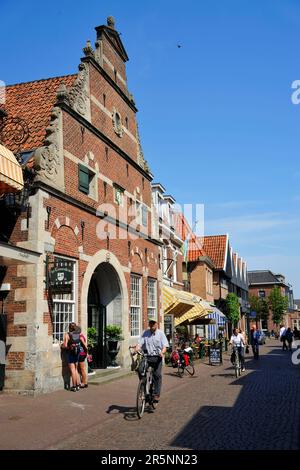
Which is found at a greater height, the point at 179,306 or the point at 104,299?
the point at 104,299

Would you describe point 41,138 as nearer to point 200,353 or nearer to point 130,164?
point 130,164

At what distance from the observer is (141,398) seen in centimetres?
916

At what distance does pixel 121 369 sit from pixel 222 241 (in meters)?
28.7

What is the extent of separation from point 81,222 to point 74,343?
12.9 feet

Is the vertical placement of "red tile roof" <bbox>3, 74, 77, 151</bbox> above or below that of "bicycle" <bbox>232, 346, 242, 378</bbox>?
above

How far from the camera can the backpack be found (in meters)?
12.7

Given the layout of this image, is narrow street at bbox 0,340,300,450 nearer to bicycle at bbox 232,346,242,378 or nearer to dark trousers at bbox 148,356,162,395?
dark trousers at bbox 148,356,162,395

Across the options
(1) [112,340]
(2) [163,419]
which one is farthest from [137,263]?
(2) [163,419]

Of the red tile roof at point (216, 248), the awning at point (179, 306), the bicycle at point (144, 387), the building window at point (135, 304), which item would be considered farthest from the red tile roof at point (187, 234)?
the bicycle at point (144, 387)

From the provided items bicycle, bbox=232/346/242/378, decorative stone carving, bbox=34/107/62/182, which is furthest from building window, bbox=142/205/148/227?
decorative stone carving, bbox=34/107/62/182

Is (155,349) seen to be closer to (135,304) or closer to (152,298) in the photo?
(135,304)

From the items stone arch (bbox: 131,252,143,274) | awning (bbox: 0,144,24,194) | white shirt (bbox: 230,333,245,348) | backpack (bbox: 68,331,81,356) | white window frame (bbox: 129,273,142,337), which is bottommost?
white shirt (bbox: 230,333,245,348)

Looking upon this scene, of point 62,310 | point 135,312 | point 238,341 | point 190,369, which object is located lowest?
point 190,369

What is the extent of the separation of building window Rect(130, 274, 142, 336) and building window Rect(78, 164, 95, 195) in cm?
471
